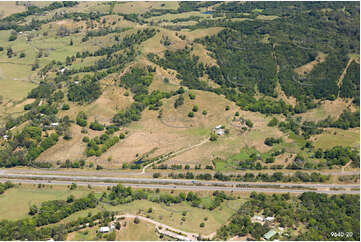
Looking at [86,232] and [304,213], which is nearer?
[86,232]

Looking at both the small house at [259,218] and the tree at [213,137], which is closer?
the small house at [259,218]

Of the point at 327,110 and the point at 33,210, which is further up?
the point at 327,110

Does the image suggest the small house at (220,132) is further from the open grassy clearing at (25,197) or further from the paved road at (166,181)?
the open grassy clearing at (25,197)

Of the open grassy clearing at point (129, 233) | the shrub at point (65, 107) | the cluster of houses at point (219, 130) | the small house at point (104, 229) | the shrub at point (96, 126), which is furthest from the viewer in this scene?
the shrub at point (65, 107)

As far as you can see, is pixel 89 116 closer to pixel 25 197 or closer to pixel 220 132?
pixel 25 197

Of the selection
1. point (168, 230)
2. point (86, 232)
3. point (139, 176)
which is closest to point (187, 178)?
point (139, 176)

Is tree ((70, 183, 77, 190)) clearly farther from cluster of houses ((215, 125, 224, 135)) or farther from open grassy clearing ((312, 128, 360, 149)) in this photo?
open grassy clearing ((312, 128, 360, 149))

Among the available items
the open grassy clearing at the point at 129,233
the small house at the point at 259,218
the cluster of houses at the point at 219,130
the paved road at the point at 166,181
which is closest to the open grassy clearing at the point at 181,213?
the open grassy clearing at the point at 129,233

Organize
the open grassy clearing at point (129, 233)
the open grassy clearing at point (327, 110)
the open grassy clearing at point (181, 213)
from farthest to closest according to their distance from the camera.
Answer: the open grassy clearing at point (327, 110)
the open grassy clearing at point (181, 213)
the open grassy clearing at point (129, 233)

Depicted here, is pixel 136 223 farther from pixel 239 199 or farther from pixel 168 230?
pixel 239 199

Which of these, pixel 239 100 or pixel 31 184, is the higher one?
pixel 239 100

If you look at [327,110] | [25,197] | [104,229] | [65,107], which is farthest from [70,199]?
[327,110]
